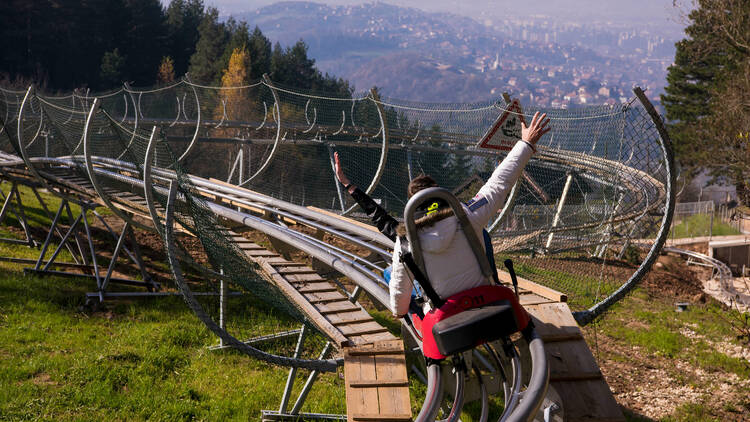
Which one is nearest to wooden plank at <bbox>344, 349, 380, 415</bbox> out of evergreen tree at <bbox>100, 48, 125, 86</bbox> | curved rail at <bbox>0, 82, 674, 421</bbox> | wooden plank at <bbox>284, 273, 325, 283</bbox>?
curved rail at <bbox>0, 82, 674, 421</bbox>

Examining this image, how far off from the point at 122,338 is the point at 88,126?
7.39ft

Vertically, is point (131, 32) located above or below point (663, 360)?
above

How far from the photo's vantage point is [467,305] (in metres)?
2.86

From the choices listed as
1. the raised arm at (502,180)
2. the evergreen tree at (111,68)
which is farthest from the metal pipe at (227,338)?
the evergreen tree at (111,68)

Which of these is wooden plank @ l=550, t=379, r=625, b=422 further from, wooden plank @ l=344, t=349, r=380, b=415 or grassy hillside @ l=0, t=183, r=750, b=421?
grassy hillside @ l=0, t=183, r=750, b=421

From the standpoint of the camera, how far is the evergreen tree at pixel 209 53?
49.4 meters

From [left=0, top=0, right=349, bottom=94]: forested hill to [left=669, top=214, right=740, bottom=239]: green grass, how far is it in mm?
31332

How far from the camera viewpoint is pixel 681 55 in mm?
35406

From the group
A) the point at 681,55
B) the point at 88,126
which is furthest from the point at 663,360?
the point at 681,55

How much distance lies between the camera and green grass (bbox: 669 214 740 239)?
21.2 m

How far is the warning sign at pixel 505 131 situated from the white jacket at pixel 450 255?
6.31 ft

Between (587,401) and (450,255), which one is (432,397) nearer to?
(450,255)

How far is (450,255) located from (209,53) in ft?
174

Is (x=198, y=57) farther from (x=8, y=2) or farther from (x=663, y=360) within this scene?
(x=663, y=360)
